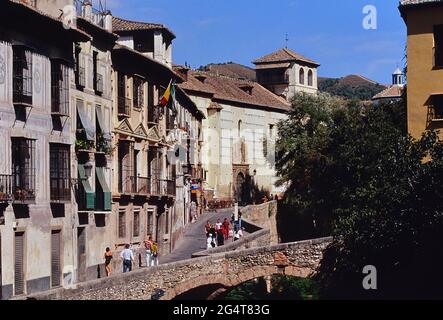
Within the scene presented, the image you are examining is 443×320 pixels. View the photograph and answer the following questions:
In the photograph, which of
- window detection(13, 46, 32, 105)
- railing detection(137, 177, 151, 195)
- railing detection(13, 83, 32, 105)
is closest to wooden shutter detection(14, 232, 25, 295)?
railing detection(13, 83, 32, 105)

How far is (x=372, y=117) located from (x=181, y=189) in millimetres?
13946

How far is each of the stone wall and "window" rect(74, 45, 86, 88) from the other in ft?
89.0

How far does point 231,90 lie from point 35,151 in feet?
191

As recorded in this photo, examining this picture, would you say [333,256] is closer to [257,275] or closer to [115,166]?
[257,275]

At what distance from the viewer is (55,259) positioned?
34.3m

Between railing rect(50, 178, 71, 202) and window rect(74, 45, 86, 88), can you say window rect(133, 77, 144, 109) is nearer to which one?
window rect(74, 45, 86, 88)

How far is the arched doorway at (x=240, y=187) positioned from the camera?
89.4 meters

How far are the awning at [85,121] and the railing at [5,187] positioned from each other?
664 centimetres

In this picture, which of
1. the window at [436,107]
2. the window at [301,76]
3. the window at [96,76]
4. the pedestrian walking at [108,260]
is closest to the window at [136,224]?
the pedestrian walking at [108,260]

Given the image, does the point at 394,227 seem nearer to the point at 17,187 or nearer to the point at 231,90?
the point at 17,187

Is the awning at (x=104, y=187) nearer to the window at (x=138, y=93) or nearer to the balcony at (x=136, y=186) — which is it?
the balcony at (x=136, y=186)

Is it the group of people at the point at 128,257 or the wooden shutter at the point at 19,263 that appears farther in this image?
the group of people at the point at 128,257
